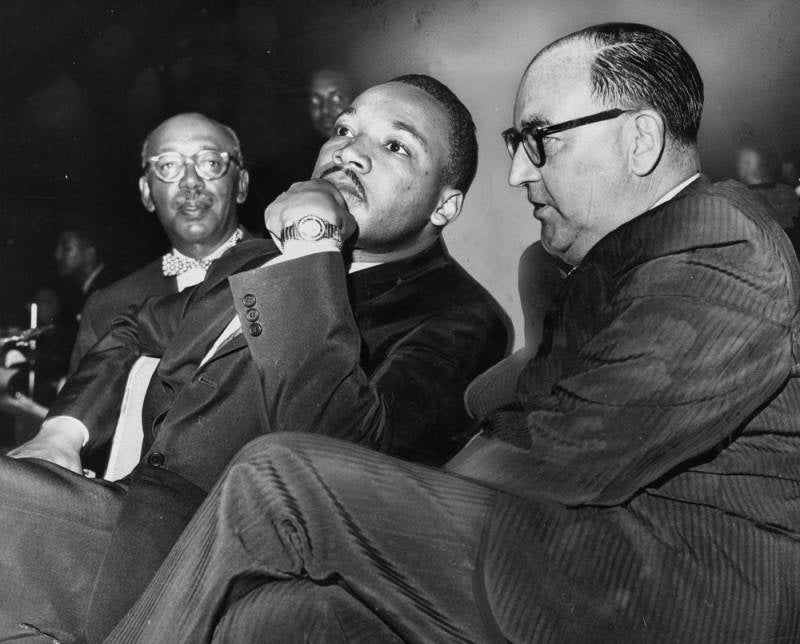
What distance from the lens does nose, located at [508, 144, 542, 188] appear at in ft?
4.68

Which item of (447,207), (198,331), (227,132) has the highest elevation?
(227,132)

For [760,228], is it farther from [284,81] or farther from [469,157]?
[284,81]

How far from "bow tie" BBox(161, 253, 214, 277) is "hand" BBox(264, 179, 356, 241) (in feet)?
3.16

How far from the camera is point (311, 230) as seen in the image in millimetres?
1396

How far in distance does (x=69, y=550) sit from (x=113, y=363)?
0.54 m

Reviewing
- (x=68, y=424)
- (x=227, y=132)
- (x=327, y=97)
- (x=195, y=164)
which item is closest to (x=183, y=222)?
(x=195, y=164)

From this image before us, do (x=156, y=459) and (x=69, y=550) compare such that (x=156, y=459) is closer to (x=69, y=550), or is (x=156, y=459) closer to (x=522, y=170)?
(x=69, y=550)

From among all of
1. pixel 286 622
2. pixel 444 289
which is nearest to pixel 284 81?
pixel 444 289

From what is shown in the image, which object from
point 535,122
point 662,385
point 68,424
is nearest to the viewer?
point 662,385

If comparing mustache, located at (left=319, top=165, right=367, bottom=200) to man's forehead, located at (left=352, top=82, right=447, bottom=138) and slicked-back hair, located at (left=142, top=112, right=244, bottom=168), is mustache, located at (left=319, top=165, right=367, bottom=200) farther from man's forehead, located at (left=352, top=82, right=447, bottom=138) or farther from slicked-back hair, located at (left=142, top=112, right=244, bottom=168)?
slicked-back hair, located at (left=142, top=112, right=244, bottom=168)

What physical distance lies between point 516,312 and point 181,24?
1.32 metres

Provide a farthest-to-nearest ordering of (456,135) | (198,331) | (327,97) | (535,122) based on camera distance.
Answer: (327,97) < (456,135) < (198,331) < (535,122)

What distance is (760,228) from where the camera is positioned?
3.58ft

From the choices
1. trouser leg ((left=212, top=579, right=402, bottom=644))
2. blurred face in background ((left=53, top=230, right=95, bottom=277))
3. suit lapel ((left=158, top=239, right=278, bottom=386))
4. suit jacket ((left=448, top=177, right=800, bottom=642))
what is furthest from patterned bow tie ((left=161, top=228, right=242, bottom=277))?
trouser leg ((left=212, top=579, right=402, bottom=644))
